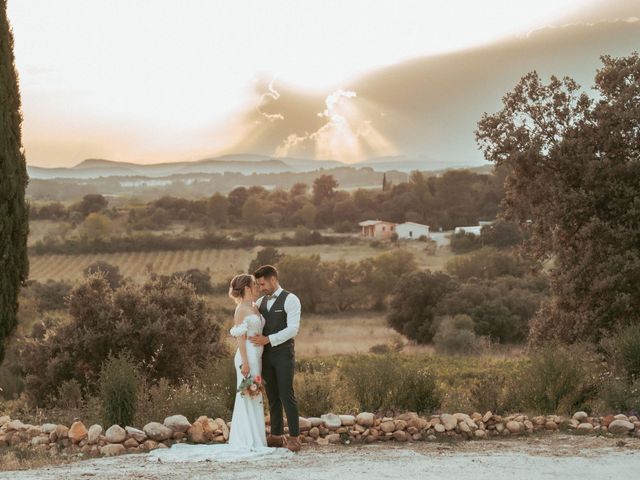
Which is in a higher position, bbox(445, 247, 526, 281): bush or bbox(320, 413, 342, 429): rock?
bbox(320, 413, 342, 429): rock

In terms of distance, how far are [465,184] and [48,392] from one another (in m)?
57.6

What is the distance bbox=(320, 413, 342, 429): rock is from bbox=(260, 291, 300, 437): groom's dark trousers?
750 millimetres

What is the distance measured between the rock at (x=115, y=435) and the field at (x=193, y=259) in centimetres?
4666

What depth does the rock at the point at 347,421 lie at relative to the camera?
10609 millimetres

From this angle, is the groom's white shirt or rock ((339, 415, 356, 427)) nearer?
the groom's white shirt

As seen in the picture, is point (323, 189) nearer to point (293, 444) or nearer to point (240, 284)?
point (240, 284)

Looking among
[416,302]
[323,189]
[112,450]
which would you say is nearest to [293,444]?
[112,450]

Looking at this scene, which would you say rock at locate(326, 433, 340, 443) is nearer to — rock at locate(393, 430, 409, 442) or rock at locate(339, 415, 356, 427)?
rock at locate(339, 415, 356, 427)

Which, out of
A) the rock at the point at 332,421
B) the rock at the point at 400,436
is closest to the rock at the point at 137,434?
the rock at the point at 332,421

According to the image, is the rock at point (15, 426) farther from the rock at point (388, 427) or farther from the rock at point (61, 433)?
the rock at point (388, 427)

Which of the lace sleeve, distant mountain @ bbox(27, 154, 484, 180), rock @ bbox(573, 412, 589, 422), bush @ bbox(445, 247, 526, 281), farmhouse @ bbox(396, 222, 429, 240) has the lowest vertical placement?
bush @ bbox(445, 247, 526, 281)

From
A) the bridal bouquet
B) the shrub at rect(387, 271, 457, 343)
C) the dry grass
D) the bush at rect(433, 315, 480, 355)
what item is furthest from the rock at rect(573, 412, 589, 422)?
the shrub at rect(387, 271, 457, 343)

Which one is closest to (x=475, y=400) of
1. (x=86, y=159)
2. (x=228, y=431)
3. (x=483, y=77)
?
(x=228, y=431)

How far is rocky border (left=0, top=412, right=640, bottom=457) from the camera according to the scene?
33.0 feet
